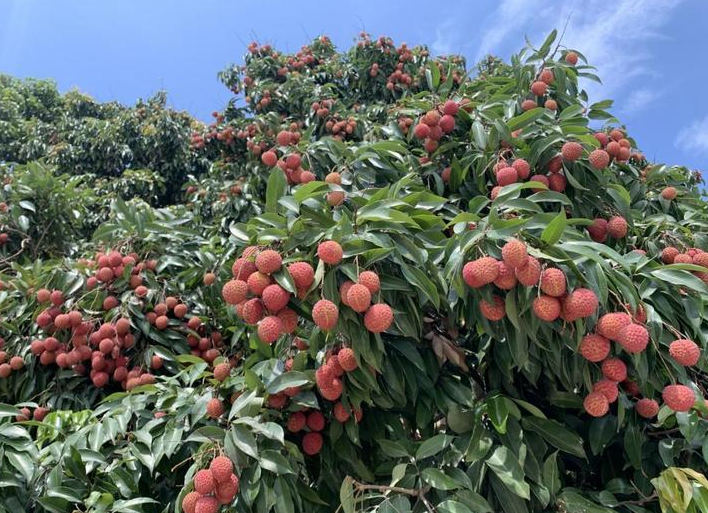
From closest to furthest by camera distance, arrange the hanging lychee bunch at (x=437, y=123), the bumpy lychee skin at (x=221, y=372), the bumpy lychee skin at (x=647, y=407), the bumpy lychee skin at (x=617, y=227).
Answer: the bumpy lychee skin at (x=647, y=407)
the bumpy lychee skin at (x=221, y=372)
the bumpy lychee skin at (x=617, y=227)
the hanging lychee bunch at (x=437, y=123)

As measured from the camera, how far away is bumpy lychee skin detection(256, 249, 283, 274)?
143 cm

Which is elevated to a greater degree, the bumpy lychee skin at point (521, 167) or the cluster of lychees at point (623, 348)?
the bumpy lychee skin at point (521, 167)

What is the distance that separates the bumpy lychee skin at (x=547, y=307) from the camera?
4.26 ft

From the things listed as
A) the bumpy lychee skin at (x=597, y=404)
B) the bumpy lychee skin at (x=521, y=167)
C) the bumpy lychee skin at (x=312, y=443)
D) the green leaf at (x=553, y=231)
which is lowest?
the bumpy lychee skin at (x=312, y=443)

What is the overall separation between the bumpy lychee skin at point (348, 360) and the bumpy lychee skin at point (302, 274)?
0.22m

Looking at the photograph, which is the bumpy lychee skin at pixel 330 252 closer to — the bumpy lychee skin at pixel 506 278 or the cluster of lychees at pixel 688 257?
the bumpy lychee skin at pixel 506 278

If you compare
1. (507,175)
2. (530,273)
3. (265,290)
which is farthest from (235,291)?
(507,175)

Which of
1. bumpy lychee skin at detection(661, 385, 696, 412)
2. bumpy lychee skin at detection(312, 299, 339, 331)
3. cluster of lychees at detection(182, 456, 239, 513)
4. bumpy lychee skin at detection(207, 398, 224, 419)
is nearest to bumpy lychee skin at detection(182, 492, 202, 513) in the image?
cluster of lychees at detection(182, 456, 239, 513)

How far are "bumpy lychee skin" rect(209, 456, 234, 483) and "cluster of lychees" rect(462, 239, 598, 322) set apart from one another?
2.69 ft

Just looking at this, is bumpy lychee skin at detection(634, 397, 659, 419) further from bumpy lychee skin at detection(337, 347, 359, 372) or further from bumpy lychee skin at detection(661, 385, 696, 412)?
bumpy lychee skin at detection(337, 347, 359, 372)

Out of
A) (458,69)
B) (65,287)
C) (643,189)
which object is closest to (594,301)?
(643,189)

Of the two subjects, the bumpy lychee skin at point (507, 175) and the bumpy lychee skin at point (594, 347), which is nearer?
the bumpy lychee skin at point (594, 347)

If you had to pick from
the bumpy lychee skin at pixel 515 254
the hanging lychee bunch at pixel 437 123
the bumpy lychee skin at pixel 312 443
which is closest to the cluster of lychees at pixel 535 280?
the bumpy lychee skin at pixel 515 254

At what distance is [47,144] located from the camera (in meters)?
7.61
